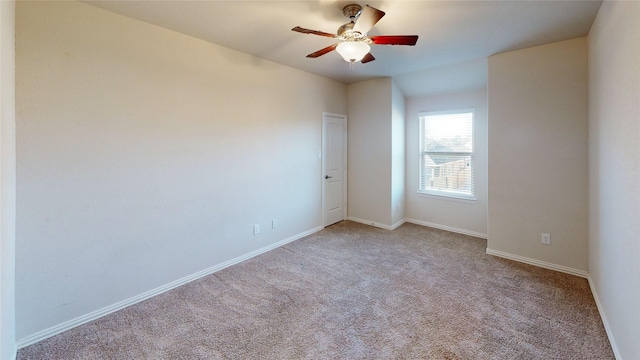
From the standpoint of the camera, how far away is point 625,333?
168 centimetres

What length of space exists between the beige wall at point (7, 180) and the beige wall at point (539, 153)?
14.2ft

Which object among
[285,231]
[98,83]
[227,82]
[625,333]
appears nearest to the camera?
[625,333]

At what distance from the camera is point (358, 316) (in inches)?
90.3

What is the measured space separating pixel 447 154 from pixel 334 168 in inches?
76.1

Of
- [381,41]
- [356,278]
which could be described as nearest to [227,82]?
[381,41]

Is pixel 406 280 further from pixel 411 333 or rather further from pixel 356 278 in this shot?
pixel 411 333

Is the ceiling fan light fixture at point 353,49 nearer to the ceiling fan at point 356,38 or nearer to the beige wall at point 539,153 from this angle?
the ceiling fan at point 356,38

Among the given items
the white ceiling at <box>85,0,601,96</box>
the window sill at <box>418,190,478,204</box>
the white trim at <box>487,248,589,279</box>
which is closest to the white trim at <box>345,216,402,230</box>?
the window sill at <box>418,190,478,204</box>

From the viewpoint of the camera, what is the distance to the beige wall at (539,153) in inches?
114

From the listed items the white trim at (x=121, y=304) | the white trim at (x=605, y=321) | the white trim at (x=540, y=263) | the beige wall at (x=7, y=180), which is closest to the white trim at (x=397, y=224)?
the white trim at (x=540, y=263)

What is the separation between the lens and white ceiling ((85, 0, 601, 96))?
223 cm

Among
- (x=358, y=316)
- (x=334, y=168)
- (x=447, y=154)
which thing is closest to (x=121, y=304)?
(x=358, y=316)

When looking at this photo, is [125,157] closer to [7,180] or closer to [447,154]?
[7,180]

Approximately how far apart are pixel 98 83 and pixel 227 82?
122cm
